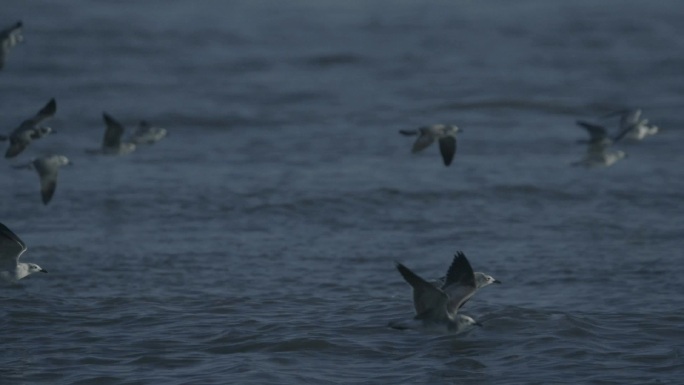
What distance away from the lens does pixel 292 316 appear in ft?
38.5

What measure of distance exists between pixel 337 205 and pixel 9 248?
550 cm

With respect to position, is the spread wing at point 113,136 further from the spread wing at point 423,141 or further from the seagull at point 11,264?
the seagull at point 11,264

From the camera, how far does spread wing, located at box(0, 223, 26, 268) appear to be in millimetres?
10867

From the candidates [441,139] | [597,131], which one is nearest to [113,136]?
[441,139]

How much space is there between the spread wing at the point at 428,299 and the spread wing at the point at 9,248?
3.05m

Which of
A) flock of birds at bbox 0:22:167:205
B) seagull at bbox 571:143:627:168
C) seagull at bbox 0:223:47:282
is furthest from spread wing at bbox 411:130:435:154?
seagull at bbox 0:223:47:282

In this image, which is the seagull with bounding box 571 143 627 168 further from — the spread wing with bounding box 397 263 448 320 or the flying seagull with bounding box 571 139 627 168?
the spread wing with bounding box 397 263 448 320

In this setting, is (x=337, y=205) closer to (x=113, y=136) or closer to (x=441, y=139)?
(x=441, y=139)

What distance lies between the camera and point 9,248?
36.7 feet

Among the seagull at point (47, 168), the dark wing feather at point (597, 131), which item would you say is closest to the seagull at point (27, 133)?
the seagull at point (47, 168)

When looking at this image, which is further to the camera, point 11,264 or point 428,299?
point 11,264

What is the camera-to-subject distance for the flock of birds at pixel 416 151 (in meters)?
10.6

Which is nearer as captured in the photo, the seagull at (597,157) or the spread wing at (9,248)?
the spread wing at (9,248)

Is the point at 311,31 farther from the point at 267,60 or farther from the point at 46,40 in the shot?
the point at 46,40
